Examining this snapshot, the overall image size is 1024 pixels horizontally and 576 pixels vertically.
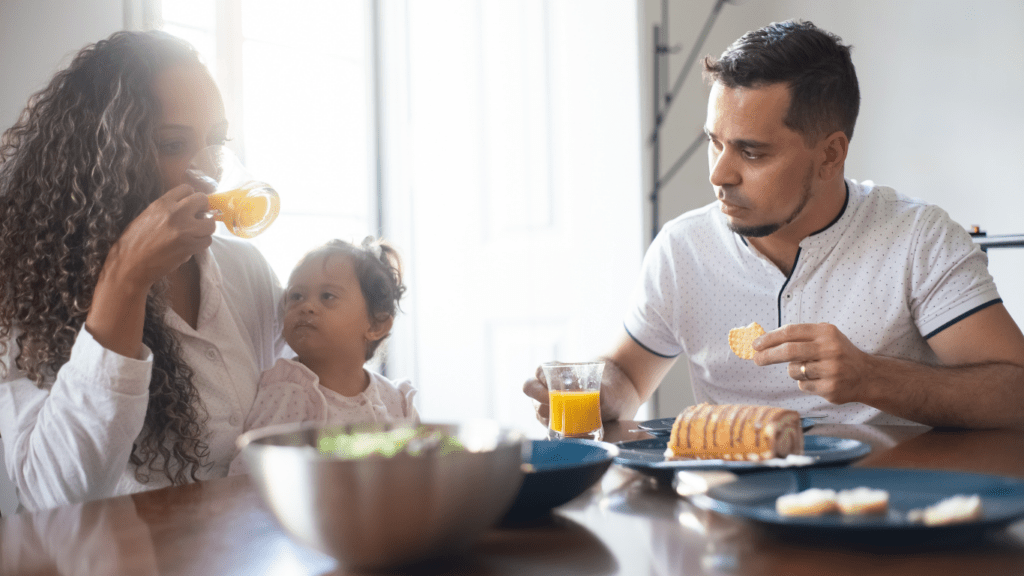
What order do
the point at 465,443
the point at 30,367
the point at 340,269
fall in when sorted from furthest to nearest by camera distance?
1. the point at 340,269
2. the point at 30,367
3. the point at 465,443

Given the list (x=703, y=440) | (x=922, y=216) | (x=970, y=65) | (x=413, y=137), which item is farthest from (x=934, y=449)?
(x=413, y=137)

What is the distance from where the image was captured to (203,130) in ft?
4.65

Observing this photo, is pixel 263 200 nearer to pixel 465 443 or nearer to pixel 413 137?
pixel 465 443

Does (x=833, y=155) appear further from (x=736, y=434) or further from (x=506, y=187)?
(x=506, y=187)

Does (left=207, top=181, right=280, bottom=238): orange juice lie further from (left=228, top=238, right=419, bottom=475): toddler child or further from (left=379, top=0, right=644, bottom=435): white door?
(left=379, top=0, right=644, bottom=435): white door

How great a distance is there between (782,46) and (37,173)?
148 centimetres

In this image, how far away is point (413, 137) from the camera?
340cm

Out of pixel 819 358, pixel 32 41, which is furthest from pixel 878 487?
pixel 32 41

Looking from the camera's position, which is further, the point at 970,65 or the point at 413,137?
the point at 413,137

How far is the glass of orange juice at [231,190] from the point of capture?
1321 mm

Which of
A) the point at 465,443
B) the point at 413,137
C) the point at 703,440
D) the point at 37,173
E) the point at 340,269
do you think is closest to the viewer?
the point at 465,443

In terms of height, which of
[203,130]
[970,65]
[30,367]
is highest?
[970,65]

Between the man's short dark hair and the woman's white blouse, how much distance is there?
1165 mm

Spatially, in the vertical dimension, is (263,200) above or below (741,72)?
below
